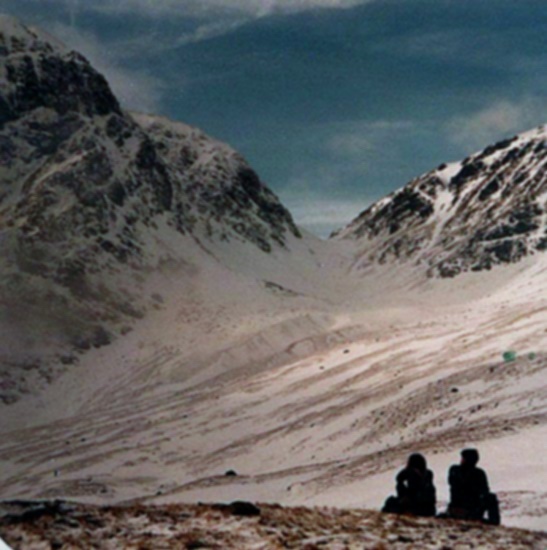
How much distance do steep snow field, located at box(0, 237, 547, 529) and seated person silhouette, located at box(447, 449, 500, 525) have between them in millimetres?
3371

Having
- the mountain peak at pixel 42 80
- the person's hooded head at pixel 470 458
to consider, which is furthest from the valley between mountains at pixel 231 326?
the person's hooded head at pixel 470 458

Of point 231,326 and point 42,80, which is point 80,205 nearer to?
point 231,326

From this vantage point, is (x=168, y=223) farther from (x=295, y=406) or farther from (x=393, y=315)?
(x=295, y=406)

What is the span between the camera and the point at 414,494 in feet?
36.3

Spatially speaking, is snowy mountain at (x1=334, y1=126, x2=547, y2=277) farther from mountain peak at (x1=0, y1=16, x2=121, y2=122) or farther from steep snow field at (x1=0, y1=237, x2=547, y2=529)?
mountain peak at (x1=0, y1=16, x2=121, y2=122)

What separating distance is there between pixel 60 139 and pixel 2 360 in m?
80.7

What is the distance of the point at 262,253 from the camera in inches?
6614

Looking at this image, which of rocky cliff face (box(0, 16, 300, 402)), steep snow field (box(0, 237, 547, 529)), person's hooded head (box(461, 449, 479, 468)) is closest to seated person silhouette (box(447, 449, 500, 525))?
person's hooded head (box(461, 449, 479, 468))

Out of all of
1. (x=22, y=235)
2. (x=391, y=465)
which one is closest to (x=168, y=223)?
(x=22, y=235)

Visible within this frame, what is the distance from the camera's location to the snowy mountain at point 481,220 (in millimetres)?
151875

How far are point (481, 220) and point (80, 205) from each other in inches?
3649

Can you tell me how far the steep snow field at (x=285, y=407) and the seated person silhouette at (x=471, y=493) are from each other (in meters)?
3.37

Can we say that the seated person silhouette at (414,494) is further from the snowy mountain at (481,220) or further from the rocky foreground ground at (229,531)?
the snowy mountain at (481,220)

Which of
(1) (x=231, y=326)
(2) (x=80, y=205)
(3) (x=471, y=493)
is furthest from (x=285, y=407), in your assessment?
(2) (x=80, y=205)
